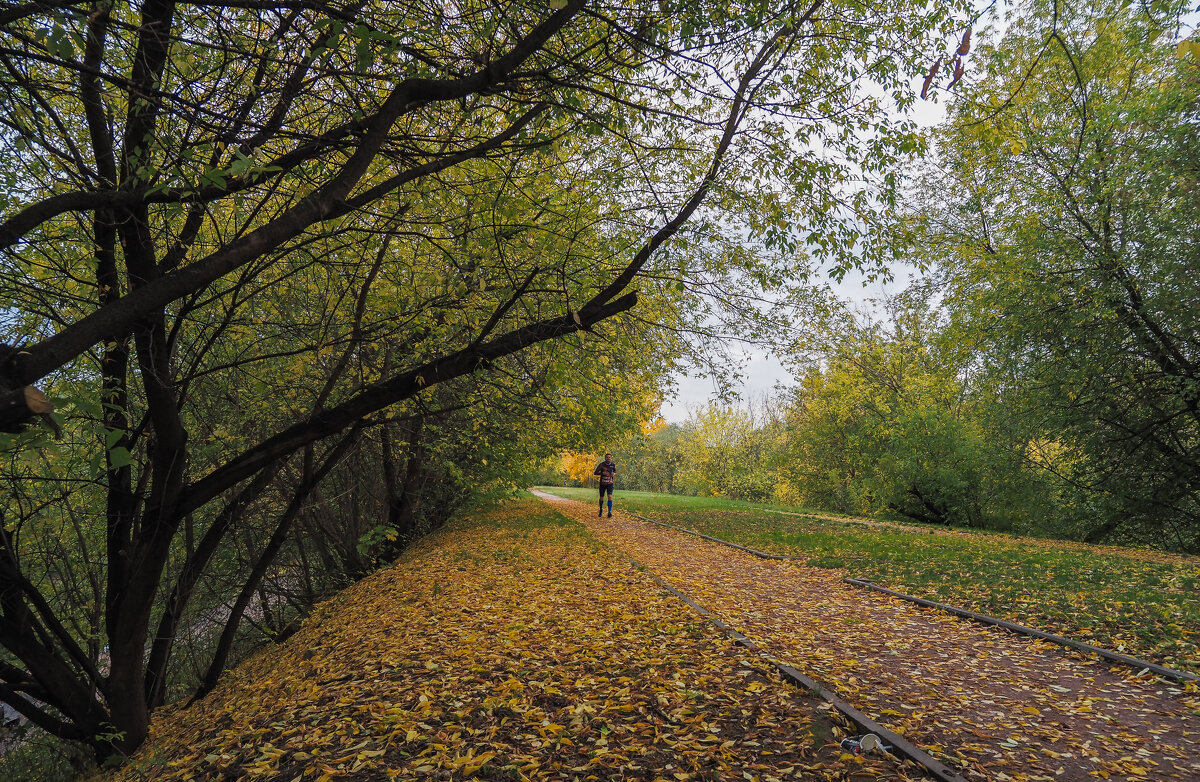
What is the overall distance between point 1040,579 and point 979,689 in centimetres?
490

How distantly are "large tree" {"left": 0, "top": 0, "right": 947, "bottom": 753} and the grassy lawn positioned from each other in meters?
4.79

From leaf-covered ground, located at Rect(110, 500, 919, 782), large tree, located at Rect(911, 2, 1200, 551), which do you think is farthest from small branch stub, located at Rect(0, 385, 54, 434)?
large tree, located at Rect(911, 2, 1200, 551)

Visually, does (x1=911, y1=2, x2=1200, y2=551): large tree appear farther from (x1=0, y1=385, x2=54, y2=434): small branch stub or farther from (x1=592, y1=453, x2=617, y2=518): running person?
(x1=0, y1=385, x2=54, y2=434): small branch stub

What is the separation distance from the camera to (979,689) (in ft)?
14.6

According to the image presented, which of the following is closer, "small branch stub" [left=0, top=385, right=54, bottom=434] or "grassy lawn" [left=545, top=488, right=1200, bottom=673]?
"small branch stub" [left=0, top=385, right=54, bottom=434]

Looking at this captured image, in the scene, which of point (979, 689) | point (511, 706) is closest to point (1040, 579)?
point (979, 689)

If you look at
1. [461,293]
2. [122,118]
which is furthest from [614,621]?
[122,118]

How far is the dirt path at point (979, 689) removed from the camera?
3.43 meters

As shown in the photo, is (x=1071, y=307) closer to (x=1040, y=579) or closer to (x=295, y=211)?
(x=1040, y=579)

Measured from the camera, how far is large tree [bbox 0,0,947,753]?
10.2 ft

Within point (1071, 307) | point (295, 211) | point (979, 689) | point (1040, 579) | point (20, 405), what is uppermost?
point (1071, 307)

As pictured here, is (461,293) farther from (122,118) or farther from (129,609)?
(129,609)

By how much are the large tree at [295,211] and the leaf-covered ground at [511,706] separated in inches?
60.3

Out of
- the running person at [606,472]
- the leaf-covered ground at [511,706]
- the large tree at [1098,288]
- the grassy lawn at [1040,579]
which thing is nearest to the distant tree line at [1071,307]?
the large tree at [1098,288]
